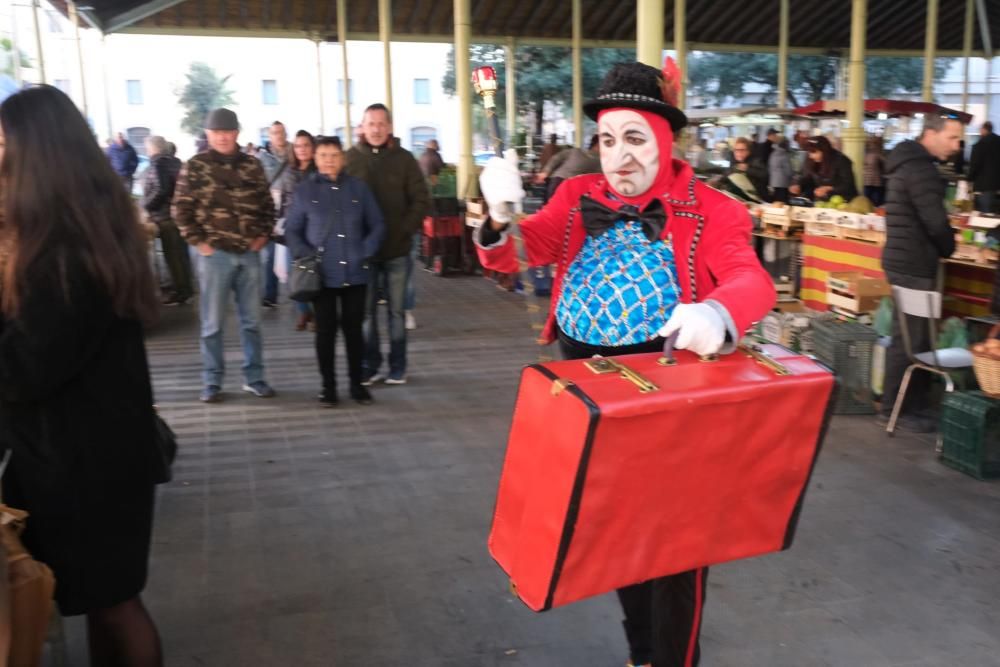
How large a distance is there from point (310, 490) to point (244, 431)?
1.20m

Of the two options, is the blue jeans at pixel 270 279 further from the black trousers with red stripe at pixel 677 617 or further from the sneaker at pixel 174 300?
the black trousers with red stripe at pixel 677 617

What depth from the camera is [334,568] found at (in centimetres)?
366

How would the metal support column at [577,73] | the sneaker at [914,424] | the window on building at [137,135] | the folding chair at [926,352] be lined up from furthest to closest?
the window on building at [137,135]
the metal support column at [577,73]
the sneaker at [914,424]
the folding chair at [926,352]

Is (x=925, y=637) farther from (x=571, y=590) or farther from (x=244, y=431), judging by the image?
(x=244, y=431)

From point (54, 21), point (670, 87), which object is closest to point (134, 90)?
point (54, 21)

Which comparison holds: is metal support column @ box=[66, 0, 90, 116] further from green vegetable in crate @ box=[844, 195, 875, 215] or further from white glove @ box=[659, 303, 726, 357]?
white glove @ box=[659, 303, 726, 357]

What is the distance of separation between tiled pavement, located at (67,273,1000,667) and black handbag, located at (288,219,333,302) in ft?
2.65

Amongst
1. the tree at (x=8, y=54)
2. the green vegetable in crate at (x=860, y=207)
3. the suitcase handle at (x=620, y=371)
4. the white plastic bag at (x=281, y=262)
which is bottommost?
the white plastic bag at (x=281, y=262)

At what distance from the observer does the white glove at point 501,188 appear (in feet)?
7.39

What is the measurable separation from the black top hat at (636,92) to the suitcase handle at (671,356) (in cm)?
62

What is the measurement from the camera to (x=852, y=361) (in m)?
5.92

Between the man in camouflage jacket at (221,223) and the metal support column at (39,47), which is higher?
the metal support column at (39,47)

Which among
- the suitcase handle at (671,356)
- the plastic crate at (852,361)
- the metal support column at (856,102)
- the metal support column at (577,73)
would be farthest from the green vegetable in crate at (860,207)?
the metal support column at (577,73)

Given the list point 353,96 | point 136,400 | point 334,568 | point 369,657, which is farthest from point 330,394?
point 353,96
